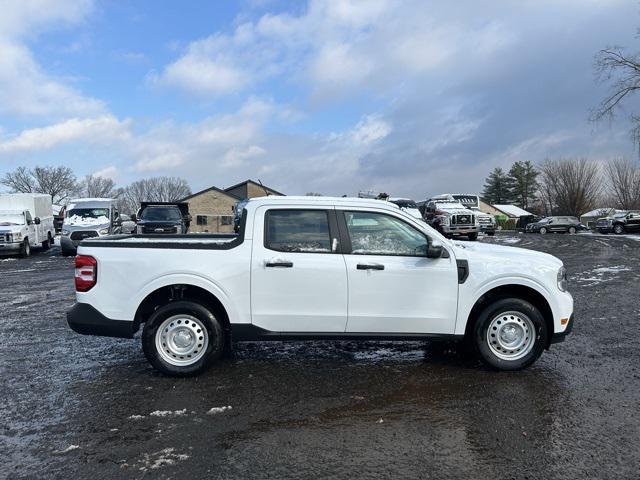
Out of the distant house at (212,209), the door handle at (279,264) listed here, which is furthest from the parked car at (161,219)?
the distant house at (212,209)

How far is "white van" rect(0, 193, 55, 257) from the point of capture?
1900cm

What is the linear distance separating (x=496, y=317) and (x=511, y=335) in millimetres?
271

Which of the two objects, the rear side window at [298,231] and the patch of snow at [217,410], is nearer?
the patch of snow at [217,410]

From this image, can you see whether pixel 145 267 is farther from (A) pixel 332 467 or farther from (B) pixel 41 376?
(A) pixel 332 467

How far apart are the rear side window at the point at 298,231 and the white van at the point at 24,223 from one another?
59.2 feet

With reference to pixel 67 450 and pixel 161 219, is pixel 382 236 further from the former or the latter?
pixel 161 219

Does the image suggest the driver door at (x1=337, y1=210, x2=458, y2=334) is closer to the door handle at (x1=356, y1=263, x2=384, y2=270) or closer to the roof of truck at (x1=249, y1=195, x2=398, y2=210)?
the door handle at (x1=356, y1=263, x2=384, y2=270)

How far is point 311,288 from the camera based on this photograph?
489 centimetres

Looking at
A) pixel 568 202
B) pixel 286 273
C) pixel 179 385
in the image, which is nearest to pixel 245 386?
pixel 179 385

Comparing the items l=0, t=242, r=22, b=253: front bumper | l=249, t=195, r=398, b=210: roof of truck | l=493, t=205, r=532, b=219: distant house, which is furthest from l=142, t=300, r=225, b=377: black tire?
l=493, t=205, r=532, b=219: distant house

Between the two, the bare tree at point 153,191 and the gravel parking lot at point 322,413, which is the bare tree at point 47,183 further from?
the gravel parking lot at point 322,413

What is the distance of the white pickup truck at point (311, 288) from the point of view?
491 centimetres

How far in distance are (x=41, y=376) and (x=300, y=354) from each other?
9.21 ft

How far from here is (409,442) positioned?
363 centimetres
